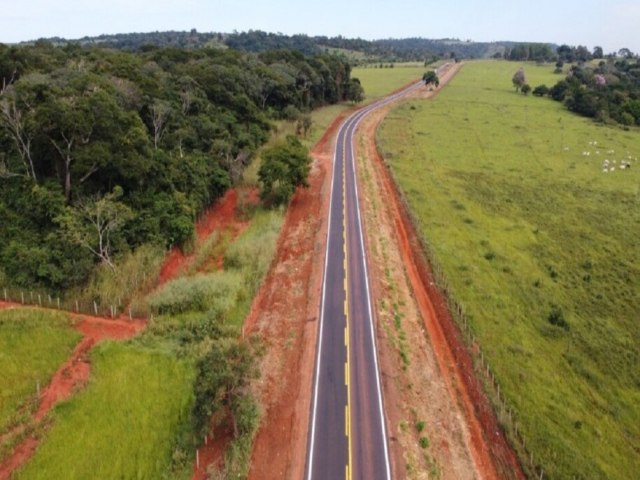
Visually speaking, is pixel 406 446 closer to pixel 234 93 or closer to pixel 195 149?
pixel 195 149

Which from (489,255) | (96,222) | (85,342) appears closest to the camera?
(85,342)

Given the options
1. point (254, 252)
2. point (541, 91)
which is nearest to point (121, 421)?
point (254, 252)

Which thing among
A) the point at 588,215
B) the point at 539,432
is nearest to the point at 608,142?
the point at 588,215

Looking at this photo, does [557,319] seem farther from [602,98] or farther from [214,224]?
[602,98]

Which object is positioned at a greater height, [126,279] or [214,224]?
[126,279]

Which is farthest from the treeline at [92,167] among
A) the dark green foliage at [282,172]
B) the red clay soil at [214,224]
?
the dark green foliage at [282,172]

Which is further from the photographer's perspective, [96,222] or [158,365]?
[96,222]

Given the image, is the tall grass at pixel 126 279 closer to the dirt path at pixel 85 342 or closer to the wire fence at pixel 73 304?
the wire fence at pixel 73 304
